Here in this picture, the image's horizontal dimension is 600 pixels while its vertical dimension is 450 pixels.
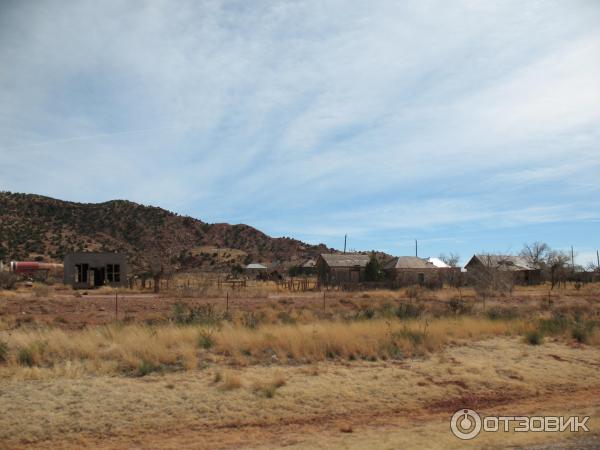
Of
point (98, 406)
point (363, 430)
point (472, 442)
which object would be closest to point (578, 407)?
point (472, 442)

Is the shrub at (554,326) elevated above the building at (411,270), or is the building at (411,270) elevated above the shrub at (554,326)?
the building at (411,270)

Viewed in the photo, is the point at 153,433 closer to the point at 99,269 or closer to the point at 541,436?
the point at 541,436

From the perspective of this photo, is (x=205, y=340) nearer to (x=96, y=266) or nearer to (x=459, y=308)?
(x=459, y=308)

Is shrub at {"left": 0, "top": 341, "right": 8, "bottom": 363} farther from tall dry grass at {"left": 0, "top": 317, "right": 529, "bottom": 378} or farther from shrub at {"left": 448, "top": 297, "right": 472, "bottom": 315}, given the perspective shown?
shrub at {"left": 448, "top": 297, "right": 472, "bottom": 315}

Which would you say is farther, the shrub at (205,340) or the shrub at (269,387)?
the shrub at (205,340)

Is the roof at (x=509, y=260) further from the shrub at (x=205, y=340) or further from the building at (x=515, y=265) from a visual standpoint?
the shrub at (x=205, y=340)

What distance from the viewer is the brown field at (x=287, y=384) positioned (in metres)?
8.75

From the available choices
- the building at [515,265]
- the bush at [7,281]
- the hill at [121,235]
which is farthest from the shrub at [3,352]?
the building at [515,265]

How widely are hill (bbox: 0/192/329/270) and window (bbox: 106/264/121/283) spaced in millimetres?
13547

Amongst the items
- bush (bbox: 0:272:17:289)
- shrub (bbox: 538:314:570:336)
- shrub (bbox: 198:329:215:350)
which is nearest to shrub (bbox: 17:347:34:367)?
shrub (bbox: 198:329:215:350)

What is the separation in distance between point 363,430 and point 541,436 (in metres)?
2.89

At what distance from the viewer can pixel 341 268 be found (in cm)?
6259

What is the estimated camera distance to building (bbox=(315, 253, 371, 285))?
61.7m

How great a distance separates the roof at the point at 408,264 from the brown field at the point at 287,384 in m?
45.2
